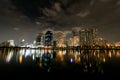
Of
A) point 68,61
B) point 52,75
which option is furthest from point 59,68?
point 68,61

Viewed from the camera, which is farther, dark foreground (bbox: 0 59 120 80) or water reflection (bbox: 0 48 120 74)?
water reflection (bbox: 0 48 120 74)

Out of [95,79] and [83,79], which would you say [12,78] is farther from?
[95,79]

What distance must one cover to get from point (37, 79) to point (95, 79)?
1258 cm

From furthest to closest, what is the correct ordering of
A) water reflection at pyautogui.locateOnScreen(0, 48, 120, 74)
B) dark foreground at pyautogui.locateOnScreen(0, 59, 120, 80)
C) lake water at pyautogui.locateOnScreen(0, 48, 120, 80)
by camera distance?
water reflection at pyautogui.locateOnScreen(0, 48, 120, 74) < lake water at pyautogui.locateOnScreen(0, 48, 120, 80) < dark foreground at pyautogui.locateOnScreen(0, 59, 120, 80)

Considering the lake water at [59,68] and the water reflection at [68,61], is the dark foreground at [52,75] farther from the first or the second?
the water reflection at [68,61]

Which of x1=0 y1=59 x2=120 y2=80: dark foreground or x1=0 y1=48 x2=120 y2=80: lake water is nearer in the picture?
x1=0 y1=59 x2=120 y2=80: dark foreground

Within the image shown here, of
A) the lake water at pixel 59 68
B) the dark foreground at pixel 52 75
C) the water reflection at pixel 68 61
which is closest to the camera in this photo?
the dark foreground at pixel 52 75

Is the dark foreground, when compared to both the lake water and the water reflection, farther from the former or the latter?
the water reflection

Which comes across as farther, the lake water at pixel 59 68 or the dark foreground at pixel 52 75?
the lake water at pixel 59 68

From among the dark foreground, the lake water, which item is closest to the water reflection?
the lake water

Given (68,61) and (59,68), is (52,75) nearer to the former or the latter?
(59,68)

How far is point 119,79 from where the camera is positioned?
3164 cm

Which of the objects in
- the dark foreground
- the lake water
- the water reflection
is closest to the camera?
the dark foreground

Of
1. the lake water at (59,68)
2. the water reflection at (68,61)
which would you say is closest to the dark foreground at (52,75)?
the lake water at (59,68)
